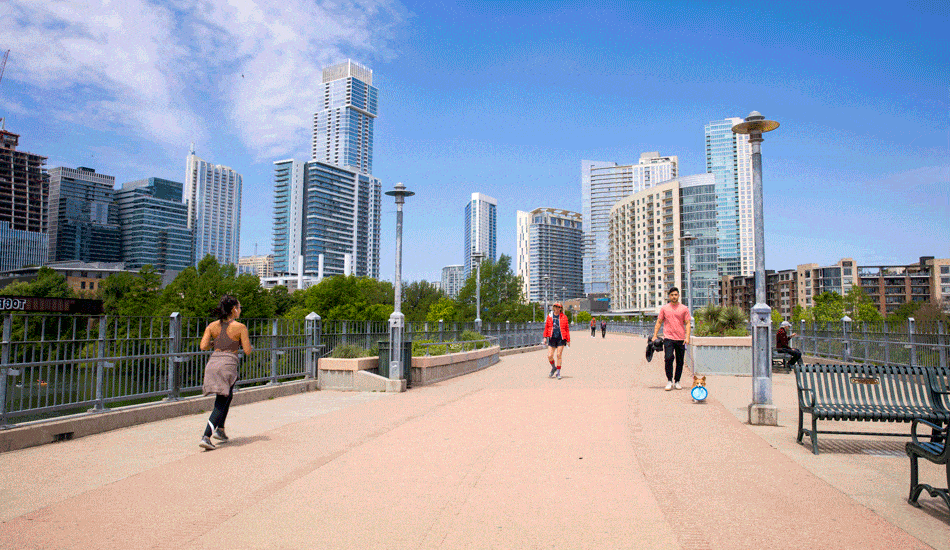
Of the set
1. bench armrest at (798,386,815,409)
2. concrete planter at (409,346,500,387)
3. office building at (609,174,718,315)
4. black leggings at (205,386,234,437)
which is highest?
office building at (609,174,718,315)

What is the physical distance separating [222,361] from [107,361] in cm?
245

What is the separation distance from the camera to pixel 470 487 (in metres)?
5.39

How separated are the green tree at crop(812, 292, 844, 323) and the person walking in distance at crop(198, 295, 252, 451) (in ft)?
248

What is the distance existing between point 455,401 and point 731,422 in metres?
4.73

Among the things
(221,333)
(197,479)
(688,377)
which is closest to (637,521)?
(197,479)

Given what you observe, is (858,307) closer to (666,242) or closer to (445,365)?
(666,242)

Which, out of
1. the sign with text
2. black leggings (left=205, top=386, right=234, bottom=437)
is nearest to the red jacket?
black leggings (left=205, top=386, right=234, bottom=437)

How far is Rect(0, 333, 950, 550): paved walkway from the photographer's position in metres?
4.17

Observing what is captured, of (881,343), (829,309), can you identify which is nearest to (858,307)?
(829,309)

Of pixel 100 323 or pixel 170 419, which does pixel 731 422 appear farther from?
pixel 100 323

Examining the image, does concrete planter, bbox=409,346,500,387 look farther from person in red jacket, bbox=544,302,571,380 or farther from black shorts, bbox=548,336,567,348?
black shorts, bbox=548,336,567,348

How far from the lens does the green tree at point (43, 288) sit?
7962cm

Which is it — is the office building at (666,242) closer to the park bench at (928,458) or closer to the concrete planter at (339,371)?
the concrete planter at (339,371)

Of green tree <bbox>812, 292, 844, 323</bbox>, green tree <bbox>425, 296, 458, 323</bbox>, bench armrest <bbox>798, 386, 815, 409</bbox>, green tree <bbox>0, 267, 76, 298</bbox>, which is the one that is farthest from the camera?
green tree <bbox>0, 267, 76, 298</bbox>
